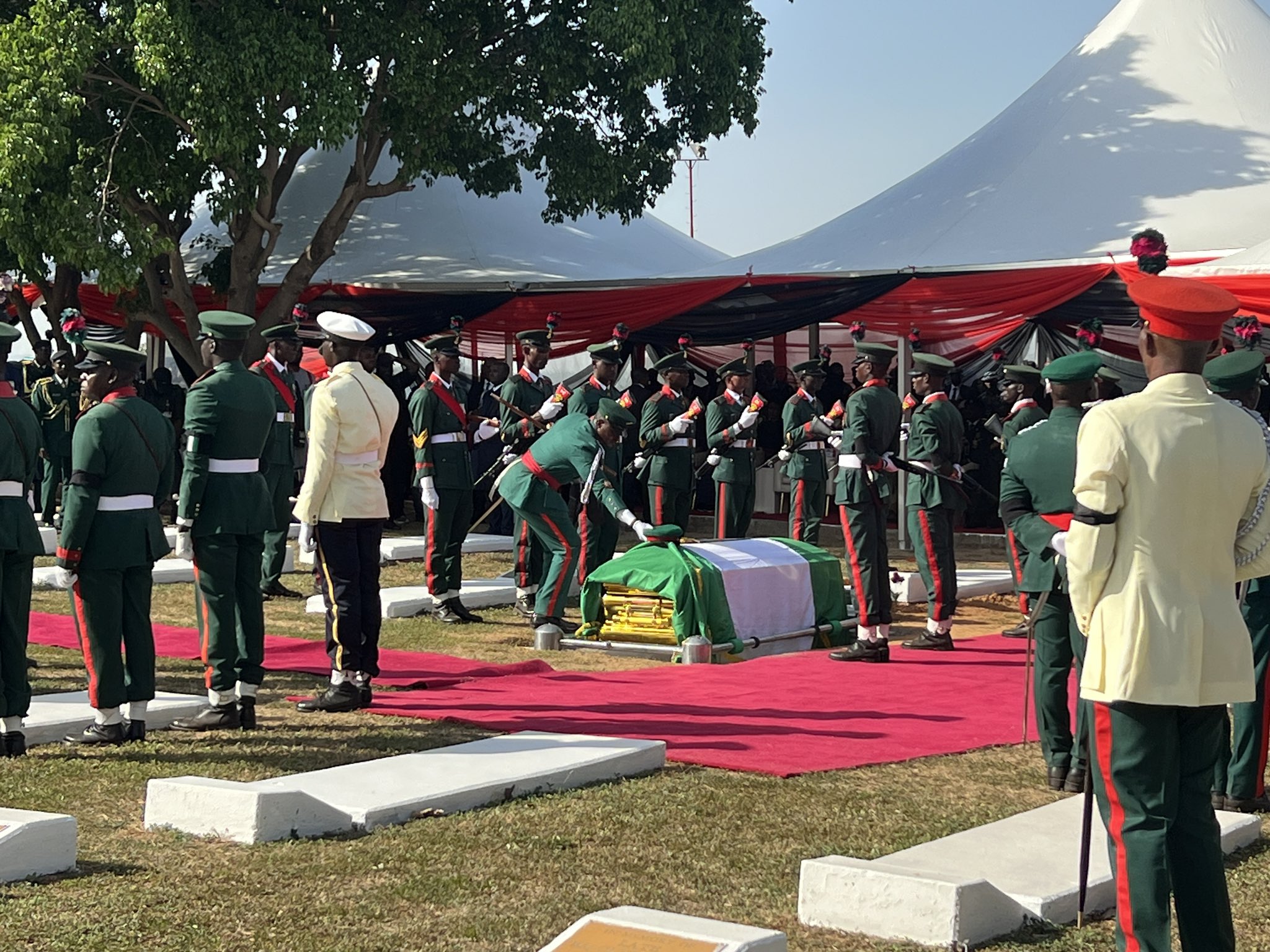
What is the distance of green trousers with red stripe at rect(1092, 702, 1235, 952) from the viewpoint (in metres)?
3.98

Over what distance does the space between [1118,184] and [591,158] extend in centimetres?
631

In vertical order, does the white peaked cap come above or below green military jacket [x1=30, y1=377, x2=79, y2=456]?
above

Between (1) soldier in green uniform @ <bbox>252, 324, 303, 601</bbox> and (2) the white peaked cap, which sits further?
(1) soldier in green uniform @ <bbox>252, 324, 303, 601</bbox>

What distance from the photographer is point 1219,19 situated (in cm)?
1962

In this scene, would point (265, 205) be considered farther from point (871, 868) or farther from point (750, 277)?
point (871, 868)

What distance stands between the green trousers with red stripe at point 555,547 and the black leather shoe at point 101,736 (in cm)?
381

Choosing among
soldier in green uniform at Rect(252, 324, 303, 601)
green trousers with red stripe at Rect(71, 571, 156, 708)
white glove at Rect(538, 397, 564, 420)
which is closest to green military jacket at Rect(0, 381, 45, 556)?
green trousers with red stripe at Rect(71, 571, 156, 708)

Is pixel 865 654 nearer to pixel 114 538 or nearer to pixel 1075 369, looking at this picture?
pixel 1075 369

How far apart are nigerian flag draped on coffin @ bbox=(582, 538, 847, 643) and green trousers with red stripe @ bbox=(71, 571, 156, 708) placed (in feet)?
13.0

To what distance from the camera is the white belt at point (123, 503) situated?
7203 millimetres

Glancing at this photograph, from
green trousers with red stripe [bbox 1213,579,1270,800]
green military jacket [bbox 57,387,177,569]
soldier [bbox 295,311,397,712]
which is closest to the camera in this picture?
green trousers with red stripe [bbox 1213,579,1270,800]

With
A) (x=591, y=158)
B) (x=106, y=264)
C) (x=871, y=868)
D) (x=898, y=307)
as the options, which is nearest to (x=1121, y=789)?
(x=871, y=868)

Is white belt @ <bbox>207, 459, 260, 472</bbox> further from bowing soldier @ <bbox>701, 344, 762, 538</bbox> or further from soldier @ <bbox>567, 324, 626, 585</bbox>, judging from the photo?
bowing soldier @ <bbox>701, 344, 762, 538</bbox>

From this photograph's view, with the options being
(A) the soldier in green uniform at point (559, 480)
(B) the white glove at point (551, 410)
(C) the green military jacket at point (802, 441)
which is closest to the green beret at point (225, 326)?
(A) the soldier in green uniform at point (559, 480)
